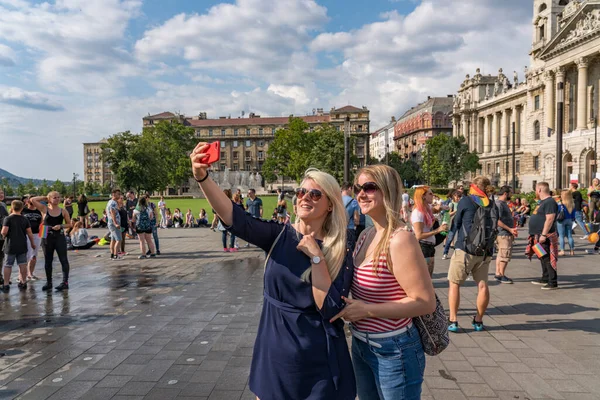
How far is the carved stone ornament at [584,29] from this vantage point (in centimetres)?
4465

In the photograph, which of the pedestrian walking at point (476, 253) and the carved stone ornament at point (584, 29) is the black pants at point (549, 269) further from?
the carved stone ornament at point (584, 29)

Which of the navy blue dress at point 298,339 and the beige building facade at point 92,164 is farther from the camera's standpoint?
the beige building facade at point 92,164

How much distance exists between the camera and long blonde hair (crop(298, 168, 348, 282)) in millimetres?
2344

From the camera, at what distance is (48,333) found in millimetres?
6117

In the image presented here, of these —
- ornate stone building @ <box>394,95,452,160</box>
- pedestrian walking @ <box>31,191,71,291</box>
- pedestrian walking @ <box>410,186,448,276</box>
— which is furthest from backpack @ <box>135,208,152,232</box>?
ornate stone building @ <box>394,95,452,160</box>

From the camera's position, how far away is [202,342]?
223 inches

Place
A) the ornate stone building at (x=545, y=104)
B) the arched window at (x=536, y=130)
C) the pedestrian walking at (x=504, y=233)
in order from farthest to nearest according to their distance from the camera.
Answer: the arched window at (x=536, y=130) → the ornate stone building at (x=545, y=104) → the pedestrian walking at (x=504, y=233)

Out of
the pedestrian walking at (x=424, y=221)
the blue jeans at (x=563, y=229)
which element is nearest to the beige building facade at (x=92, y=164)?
the blue jeans at (x=563, y=229)

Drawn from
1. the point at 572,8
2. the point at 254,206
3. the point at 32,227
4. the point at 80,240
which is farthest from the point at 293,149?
the point at 32,227

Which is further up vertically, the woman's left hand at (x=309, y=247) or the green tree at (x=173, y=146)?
the green tree at (x=173, y=146)

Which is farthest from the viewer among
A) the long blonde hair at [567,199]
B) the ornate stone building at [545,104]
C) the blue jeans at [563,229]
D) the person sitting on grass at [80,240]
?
the ornate stone building at [545,104]

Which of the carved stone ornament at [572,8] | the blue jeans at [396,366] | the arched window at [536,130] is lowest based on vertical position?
the blue jeans at [396,366]

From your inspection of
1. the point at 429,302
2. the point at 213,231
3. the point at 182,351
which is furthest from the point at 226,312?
the point at 213,231

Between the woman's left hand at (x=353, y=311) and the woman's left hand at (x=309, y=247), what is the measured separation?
0.26m
